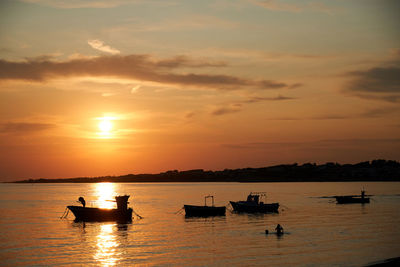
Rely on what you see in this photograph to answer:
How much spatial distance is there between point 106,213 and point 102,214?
0.77m

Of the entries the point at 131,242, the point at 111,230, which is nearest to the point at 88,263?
the point at 131,242

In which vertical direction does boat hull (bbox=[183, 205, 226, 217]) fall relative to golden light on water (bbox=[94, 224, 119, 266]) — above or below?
above

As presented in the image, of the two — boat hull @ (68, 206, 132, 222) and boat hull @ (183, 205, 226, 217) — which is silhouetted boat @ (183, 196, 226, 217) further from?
boat hull @ (68, 206, 132, 222)

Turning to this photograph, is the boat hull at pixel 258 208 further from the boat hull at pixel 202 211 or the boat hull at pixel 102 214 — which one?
the boat hull at pixel 102 214

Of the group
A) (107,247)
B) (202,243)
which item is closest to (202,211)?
(202,243)

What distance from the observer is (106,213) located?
77.0 metres

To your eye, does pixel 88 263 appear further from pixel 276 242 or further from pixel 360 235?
pixel 360 235

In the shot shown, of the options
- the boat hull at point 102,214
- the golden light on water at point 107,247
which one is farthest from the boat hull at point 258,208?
the golden light on water at point 107,247

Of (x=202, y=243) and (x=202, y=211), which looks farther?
(x=202, y=211)

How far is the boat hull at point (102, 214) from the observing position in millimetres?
76625

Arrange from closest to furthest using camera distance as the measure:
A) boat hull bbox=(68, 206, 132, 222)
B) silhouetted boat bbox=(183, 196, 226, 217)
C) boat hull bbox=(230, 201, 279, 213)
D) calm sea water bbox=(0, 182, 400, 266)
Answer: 1. calm sea water bbox=(0, 182, 400, 266)
2. boat hull bbox=(68, 206, 132, 222)
3. silhouetted boat bbox=(183, 196, 226, 217)
4. boat hull bbox=(230, 201, 279, 213)

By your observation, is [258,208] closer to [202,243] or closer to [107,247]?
[202,243]

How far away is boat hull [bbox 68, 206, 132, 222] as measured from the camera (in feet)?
251

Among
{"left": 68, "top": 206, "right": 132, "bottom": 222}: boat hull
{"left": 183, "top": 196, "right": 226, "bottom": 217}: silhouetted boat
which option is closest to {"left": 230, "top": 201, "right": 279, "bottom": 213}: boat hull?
{"left": 183, "top": 196, "right": 226, "bottom": 217}: silhouetted boat
